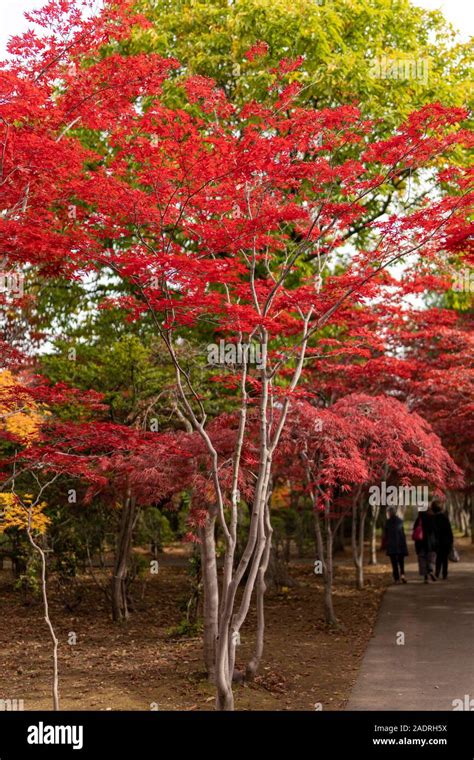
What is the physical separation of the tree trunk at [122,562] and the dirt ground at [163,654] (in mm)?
229

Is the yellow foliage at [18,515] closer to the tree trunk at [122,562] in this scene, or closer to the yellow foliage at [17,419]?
the yellow foliage at [17,419]

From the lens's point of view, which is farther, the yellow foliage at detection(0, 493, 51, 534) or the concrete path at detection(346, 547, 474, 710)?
the yellow foliage at detection(0, 493, 51, 534)

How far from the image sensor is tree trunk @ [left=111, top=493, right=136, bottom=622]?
39.3 ft

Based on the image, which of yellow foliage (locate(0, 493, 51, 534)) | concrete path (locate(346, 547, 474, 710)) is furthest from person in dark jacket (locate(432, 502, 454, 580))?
yellow foliage (locate(0, 493, 51, 534))

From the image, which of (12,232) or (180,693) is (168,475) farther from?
(12,232)

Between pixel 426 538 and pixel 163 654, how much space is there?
6850 mm

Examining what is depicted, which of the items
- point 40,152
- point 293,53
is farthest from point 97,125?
point 293,53

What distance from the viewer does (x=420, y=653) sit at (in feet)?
29.8

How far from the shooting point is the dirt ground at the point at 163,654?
7.61 m

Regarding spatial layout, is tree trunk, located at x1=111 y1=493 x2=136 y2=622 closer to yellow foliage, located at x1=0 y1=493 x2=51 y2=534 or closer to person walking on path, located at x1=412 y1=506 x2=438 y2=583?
yellow foliage, located at x1=0 y1=493 x2=51 y2=534

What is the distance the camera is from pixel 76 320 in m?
15.2

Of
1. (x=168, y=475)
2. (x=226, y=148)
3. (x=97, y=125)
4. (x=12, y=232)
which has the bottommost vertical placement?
(x=168, y=475)

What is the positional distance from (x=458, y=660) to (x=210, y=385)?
17.6 ft

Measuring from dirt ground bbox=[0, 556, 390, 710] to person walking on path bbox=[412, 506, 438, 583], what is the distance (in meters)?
1.05
